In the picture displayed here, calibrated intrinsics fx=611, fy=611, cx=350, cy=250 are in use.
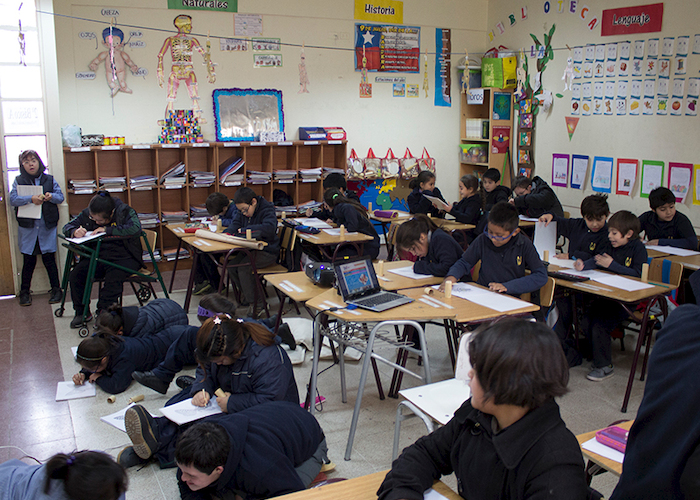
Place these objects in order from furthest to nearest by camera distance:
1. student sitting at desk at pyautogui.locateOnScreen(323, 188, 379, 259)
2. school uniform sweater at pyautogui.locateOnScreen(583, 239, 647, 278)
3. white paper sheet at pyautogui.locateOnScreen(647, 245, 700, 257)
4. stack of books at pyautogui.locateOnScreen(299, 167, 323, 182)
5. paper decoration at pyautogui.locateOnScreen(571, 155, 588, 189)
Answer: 1. stack of books at pyautogui.locateOnScreen(299, 167, 323, 182)
2. paper decoration at pyautogui.locateOnScreen(571, 155, 588, 189)
3. student sitting at desk at pyautogui.locateOnScreen(323, 188, 379, 259)
4. white paper sheet at pyautogui.locateOnScreen(647, 245, 700, 257)
5. school uniform sweater at pyautogui.locateOnScreen(583, 239, 647, 278)

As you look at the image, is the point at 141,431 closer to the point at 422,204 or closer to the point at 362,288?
the point at 362,288

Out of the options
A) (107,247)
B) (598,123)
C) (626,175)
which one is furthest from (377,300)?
(598,123)

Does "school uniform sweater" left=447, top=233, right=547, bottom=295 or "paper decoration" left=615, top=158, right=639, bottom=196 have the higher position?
"paper decoration" left=615, top=158, right=639, bottom=196

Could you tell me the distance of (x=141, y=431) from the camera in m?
2.78

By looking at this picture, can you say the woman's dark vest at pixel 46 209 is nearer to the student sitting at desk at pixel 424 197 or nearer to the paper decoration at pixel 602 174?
the student sitting at desk at pixel 424 197

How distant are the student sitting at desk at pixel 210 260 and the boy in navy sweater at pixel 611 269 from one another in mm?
3288

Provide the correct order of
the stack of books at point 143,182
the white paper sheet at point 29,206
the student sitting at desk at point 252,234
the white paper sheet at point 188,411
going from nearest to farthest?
the white paper sheet at point 188,411 → the student sitting at desk at point 252,234 → the white paper sheet at point 29,206 → the stack of books at point 143,182

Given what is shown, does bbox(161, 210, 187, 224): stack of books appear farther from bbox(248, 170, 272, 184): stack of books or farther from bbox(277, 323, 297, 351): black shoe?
bbox(277, 323, 297, 351): black shoe

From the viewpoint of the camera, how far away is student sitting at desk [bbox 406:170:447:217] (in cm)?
671

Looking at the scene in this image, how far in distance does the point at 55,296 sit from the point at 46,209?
82 cm

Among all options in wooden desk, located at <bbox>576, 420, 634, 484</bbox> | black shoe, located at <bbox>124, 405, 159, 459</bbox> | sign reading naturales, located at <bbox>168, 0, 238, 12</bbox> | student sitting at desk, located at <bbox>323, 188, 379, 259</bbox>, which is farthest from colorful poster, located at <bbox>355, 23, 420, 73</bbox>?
wooden desk, located at <bbox>576, 420, 634, 484</bbox>

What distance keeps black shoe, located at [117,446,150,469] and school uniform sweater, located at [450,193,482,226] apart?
429 centimetres

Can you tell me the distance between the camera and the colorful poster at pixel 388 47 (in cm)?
780

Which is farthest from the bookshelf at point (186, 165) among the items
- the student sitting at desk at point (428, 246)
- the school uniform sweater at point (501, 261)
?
the school uniform sweater at point (501, 261)
